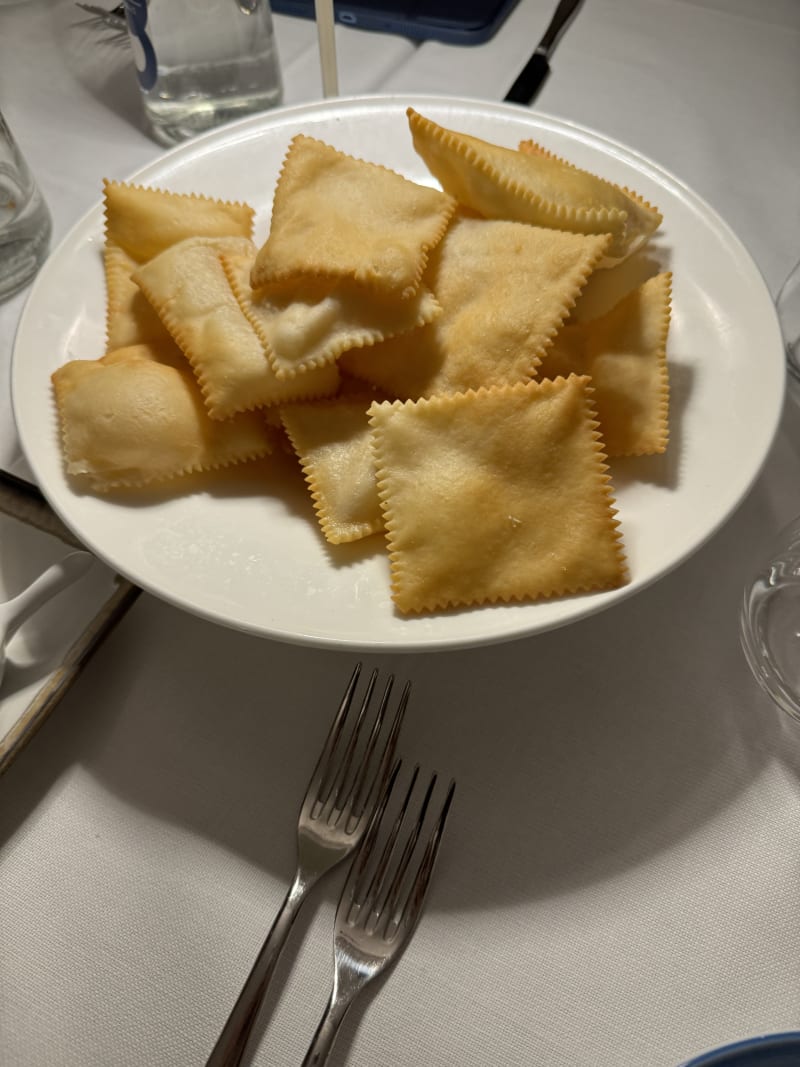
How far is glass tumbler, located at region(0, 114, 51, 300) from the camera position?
1.07m

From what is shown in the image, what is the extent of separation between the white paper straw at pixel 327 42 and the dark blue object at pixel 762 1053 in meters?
1.13

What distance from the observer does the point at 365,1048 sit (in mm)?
599

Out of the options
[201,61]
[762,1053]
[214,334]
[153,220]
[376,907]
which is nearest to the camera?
[762,1053]

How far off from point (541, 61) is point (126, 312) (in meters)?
0.91

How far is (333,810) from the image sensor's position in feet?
2.20

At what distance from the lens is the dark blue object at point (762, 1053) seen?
0.50m

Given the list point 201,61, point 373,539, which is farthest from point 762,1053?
point 201,61

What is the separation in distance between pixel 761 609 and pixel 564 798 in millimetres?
278

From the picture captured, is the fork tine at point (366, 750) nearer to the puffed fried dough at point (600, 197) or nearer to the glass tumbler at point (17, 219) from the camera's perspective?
the puffed fried dough at point (600, 197)

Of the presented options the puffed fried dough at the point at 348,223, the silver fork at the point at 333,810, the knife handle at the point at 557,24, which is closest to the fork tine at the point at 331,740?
the silver fork at the point at 333,810

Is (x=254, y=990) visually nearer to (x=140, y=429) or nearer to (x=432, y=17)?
(x=140, y=429)

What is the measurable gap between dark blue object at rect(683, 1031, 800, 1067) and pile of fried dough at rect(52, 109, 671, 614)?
0.32m

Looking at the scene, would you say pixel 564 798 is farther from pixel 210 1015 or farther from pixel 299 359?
pixel 299 359

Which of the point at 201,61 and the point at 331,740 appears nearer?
the point at 331,740
